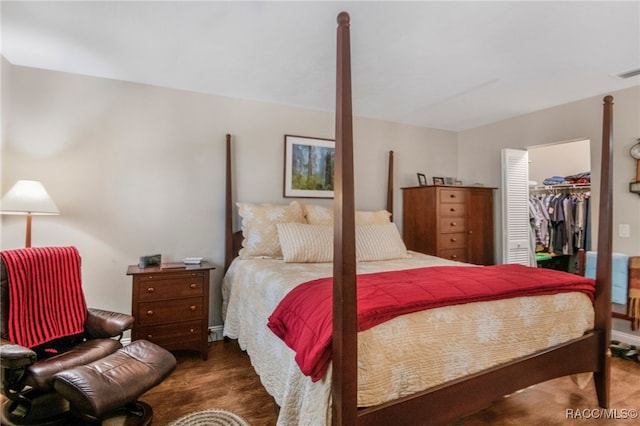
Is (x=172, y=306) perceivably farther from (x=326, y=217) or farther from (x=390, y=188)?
(x=390, y=188)

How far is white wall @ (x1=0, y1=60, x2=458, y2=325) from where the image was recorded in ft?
8.32

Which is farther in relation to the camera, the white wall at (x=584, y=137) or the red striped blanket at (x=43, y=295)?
the white wall at (x=584, y=137)

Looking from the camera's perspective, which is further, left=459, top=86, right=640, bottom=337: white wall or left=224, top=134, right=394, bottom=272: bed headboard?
left=224, top=134, right=394, bottom=272: bed headboard

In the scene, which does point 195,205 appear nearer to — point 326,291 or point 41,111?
point 41,111

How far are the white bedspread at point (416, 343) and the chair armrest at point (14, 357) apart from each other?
1112mm

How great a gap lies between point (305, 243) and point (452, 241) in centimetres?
190

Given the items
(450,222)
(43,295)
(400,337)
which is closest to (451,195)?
(450,222)

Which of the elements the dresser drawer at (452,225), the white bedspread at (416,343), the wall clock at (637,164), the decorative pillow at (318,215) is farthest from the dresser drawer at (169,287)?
the wall clock at (637,164)

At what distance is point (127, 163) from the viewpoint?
282 centimetres

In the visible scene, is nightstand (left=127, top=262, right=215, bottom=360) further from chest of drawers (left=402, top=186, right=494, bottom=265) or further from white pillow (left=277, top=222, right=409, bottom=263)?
chest of drawers (left=402, top=186, right=494, bottom=265)

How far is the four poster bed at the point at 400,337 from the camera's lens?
46.1 inches

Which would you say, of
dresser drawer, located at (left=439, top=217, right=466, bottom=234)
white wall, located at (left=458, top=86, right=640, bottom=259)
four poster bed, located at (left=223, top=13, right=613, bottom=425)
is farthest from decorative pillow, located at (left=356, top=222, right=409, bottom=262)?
white wall, located at (left=458, top=86, right=640, bottom=259)

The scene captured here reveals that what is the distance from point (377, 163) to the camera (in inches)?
155

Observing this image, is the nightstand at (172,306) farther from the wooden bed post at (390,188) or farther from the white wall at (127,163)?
the wooden bed post at (390,188)
